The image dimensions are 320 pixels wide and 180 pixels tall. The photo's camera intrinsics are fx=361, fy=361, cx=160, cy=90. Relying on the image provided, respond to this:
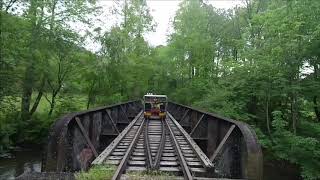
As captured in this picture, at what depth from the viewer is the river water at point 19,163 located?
1770 cm

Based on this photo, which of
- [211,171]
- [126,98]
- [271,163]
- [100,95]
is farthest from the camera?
[126,98]

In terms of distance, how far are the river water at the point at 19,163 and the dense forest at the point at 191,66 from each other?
2.32 feet

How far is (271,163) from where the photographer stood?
22.4 m

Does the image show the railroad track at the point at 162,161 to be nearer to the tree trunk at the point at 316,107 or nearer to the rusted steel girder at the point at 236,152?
the rusted steel girder at the point at 236,152

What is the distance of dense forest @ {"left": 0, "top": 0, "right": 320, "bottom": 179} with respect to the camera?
18.9 metres

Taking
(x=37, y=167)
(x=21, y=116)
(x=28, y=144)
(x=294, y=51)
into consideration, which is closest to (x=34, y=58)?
(x=21, y=116)

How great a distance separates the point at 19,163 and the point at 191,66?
23555mm

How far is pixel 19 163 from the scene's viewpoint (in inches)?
780

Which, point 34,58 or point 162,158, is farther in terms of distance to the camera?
point 34,58

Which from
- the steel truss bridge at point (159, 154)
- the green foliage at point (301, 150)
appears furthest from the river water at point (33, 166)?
the steel truss bridge at point (159, 154)

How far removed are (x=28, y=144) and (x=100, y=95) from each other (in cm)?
1136

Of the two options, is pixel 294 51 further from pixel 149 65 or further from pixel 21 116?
pixel 149 65

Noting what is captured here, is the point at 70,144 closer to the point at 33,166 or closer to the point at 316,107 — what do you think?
the point at 33,166

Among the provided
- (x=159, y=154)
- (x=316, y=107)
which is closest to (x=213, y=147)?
(x=159, y=154)
